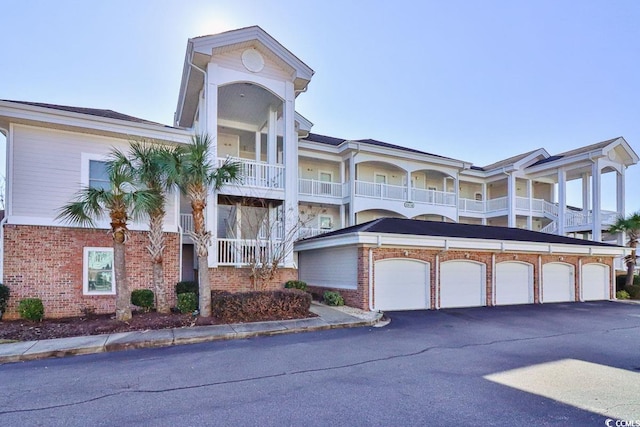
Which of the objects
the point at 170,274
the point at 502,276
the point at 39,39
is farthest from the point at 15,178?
the point at 502,276

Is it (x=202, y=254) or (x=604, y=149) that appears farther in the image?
(x=604, y=149)

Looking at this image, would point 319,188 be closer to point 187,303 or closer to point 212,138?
point 212,138

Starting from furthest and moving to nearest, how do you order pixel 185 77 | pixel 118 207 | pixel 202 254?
pixel 185 77 < pixel 202 254 < pixel 118 207

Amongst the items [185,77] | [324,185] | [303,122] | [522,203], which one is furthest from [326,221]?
[522,203]

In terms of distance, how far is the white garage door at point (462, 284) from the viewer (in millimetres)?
14188

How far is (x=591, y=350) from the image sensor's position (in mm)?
7770

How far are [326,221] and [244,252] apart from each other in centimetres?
834

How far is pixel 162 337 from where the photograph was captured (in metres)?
8.38

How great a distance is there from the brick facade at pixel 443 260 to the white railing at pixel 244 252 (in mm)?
3216

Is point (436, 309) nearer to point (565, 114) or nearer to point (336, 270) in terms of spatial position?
point (336, 270)

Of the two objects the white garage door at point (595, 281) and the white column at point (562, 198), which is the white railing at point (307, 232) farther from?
the white column at point (562, 198)

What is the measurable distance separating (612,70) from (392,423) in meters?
26.0

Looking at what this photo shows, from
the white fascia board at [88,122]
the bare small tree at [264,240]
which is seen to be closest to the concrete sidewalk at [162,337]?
the bare small tree at [264,240]

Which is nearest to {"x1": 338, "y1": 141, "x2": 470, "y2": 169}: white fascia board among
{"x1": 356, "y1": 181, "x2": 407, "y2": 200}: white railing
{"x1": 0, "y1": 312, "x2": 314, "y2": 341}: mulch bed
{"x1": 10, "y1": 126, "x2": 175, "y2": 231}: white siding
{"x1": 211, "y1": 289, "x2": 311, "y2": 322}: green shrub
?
{"x1": 356, "y1": 181, "x2": 407, "y2": 200}: white railing
